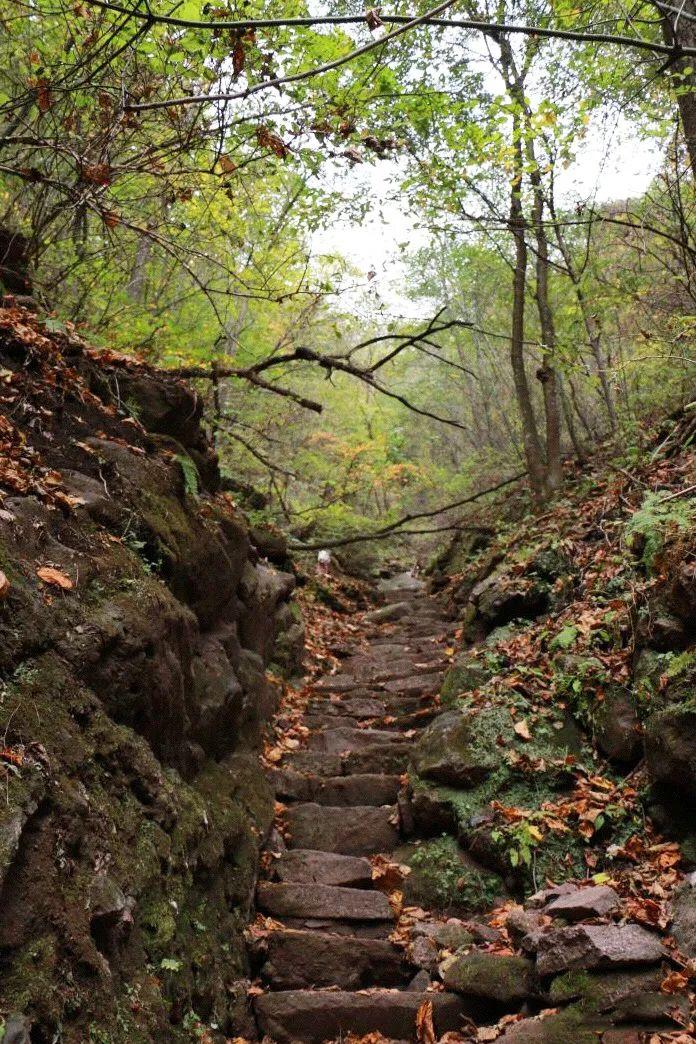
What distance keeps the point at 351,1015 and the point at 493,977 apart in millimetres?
853

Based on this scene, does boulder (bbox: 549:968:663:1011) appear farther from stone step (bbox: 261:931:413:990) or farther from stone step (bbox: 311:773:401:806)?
stone step (bbox: 311:773:401:806)

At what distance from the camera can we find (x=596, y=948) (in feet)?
10.8

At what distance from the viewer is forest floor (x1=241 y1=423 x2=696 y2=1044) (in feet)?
11.0

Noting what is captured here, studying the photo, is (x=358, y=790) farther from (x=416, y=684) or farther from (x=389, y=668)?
(x=389, y=668)

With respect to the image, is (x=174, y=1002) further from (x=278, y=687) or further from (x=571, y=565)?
(x=571, y=565)

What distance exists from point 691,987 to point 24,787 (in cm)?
314

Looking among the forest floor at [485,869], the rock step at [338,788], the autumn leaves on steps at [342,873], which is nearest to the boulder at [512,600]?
the forest floor at [485,869]

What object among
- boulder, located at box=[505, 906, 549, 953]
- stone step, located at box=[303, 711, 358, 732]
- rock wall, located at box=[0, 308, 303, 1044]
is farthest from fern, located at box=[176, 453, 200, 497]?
boulder, located at box=[505, 906, 549, 953]

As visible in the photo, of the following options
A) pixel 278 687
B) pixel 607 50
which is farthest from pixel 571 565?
pixel 607 50

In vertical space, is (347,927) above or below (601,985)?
below

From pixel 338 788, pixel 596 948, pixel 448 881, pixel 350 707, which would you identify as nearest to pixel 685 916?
pixel 596 948

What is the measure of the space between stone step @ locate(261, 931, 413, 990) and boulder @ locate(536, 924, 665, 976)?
1.09 m

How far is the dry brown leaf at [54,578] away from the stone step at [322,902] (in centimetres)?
293

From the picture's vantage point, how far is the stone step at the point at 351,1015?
3.63 metres
